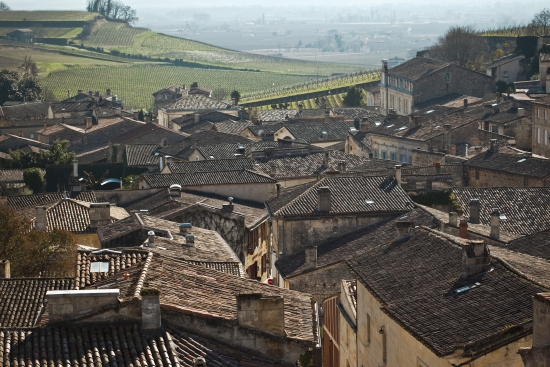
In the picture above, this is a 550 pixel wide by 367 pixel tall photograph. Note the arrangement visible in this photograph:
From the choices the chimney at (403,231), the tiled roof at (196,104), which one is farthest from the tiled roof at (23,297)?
the tiled roof at (196,104)

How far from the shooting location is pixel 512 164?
5212 centimetres

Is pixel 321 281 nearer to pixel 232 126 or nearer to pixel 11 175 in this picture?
pixel 11 175

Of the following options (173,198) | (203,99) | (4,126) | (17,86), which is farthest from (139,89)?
(173,198)

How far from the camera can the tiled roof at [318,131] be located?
76188 millimetres

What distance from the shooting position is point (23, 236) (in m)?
34.8

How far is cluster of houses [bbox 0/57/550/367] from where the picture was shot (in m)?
18.2

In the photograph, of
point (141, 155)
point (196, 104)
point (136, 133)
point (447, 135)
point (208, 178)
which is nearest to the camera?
point (208, 178)

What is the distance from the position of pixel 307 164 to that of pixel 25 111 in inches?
2078

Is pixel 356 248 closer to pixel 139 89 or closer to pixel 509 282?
pixel 509 282

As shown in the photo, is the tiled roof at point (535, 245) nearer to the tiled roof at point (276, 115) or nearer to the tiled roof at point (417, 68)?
the tiled roof at point (276, 115)

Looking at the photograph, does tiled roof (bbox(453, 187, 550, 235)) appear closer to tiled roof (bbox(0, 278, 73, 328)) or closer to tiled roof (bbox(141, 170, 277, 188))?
tiled roof (bbox(141, 170, 277, 188))

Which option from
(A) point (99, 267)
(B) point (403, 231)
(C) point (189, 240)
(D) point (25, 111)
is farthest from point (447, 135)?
(D) point (25, 111)

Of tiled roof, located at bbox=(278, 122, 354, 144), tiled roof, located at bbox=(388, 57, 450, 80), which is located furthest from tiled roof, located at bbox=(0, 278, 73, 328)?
tiled roof, located at bbox=(388, 57, 450, 80)

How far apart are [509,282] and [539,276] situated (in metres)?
1.12
